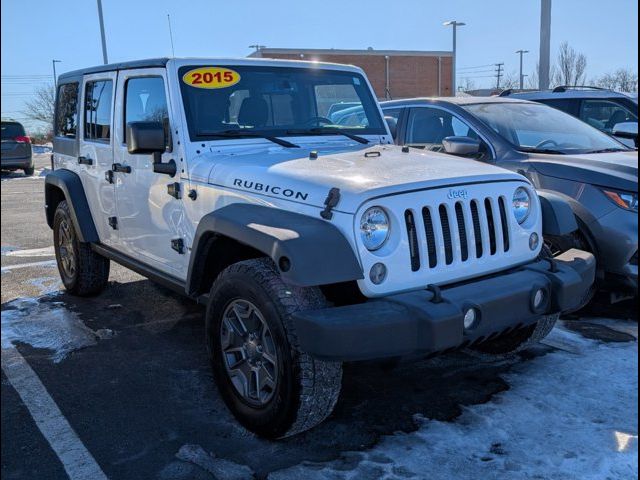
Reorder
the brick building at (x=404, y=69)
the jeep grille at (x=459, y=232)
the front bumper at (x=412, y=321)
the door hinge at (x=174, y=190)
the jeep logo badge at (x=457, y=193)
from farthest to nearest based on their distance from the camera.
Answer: the brick building at (x=404, y=69), the door hinge at (x=174, y=190), the jeep logo badge at (x=457, y=193), the jeep grille at (x=459, y=232), the front bumper at (x=412, y=321)

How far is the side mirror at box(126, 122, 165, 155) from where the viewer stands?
12.6 feet

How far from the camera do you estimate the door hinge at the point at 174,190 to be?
4008mm

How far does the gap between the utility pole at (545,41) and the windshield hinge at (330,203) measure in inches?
395

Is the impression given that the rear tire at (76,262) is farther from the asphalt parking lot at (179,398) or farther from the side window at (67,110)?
the side window at (67,110)

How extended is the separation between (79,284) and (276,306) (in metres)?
3.42

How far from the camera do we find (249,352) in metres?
3.29

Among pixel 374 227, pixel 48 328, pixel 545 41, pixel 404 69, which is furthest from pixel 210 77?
pixel 404 69

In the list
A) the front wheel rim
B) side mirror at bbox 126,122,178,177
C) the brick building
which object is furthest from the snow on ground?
the brick building

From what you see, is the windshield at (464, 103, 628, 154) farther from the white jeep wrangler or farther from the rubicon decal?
the rubicon decal

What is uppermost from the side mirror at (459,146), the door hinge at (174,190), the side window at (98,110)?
the side window at (98,110)

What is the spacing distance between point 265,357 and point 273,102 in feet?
6.37

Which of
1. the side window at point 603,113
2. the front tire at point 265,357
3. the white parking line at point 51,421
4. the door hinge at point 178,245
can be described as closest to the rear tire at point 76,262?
the white parking line at point 51,421

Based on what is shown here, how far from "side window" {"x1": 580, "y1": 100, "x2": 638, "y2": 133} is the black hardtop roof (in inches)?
209

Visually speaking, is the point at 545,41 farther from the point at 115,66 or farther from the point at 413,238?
the point at 413,238
